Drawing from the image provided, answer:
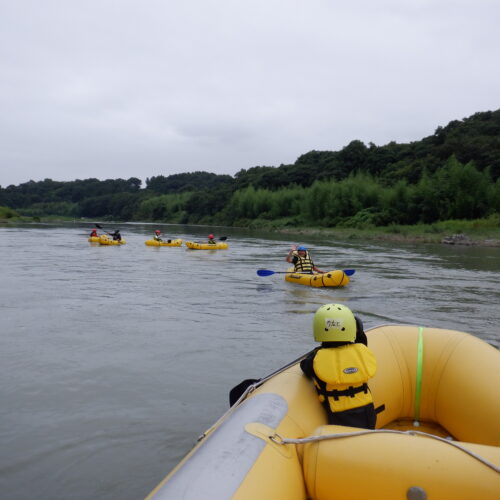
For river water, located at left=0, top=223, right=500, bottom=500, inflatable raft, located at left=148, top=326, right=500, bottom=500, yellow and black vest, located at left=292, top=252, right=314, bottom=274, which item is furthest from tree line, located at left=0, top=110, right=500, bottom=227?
inflatable raft, located at left=148, top=326, right=500, bottom=500

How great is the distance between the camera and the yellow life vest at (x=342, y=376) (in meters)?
2.63

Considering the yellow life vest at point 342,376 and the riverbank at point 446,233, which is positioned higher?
the riverbank at point 446,233

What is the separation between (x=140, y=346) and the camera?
5781 mm

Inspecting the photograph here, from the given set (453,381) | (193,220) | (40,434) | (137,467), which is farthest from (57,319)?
(193,220)

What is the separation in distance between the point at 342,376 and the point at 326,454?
600 millimetres

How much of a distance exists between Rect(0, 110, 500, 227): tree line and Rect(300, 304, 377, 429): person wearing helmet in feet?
98.7

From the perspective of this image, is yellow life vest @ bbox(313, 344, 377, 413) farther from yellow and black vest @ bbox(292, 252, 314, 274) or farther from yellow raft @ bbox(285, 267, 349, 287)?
yellow and black vest @ bbox(292, 252, 314, 274)

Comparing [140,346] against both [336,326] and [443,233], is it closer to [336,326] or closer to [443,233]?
[336,326]

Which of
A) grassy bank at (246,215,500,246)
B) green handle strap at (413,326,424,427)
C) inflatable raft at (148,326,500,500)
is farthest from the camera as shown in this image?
grassy bank at (246,215,500,246)

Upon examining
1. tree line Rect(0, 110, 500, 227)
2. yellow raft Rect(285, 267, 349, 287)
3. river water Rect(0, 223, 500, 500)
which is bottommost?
river water Rect(0, 223, 500, 500)

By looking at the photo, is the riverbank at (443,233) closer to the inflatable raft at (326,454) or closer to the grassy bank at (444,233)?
the grassy bank at (444,233)

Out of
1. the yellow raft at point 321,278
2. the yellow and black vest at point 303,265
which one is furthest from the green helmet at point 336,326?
the yellow and black vest at point 303,265

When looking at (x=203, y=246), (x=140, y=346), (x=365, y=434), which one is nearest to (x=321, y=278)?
(x=140, y=346)

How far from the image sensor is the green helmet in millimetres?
2744
